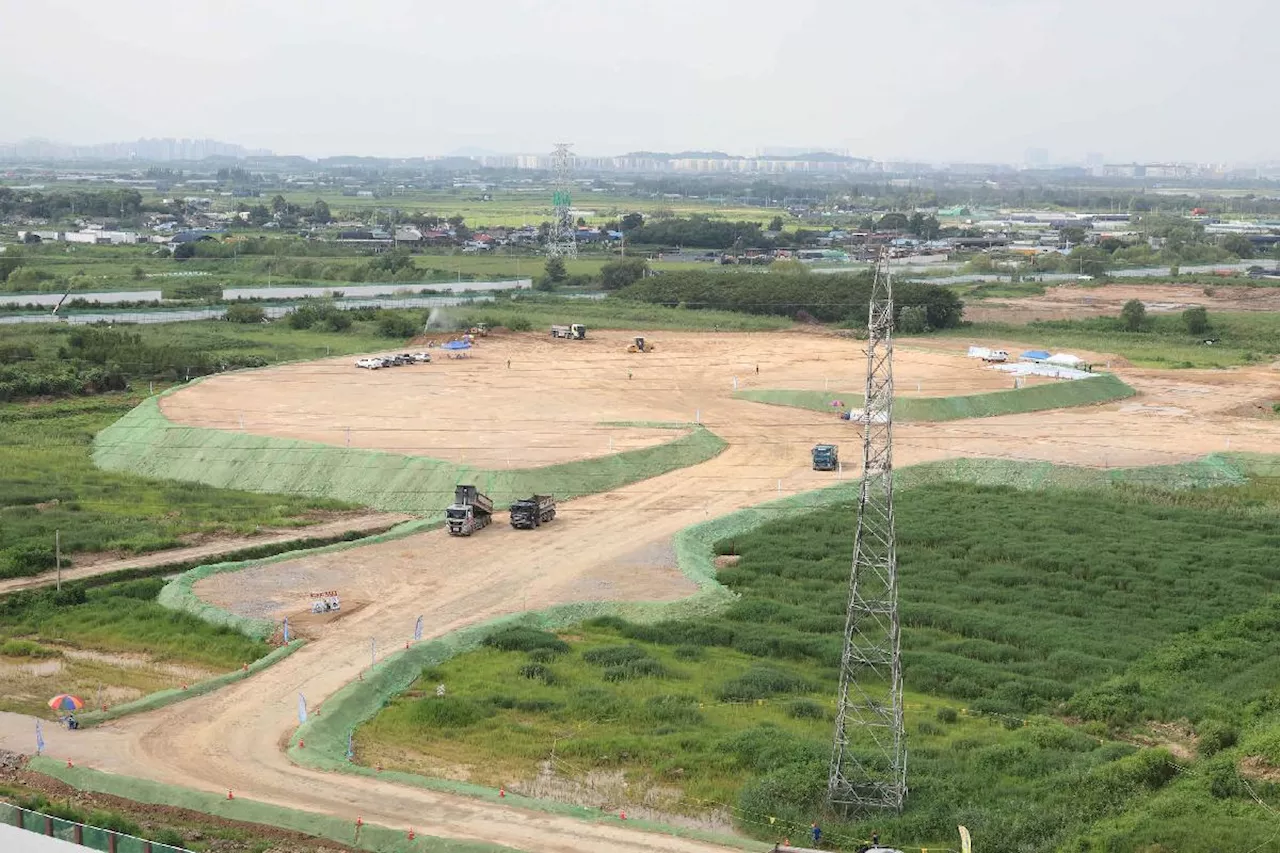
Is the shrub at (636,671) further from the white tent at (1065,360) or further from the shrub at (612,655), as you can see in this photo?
the white tent at (1065,360)

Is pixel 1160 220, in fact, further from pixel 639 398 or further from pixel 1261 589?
pixel 1261 589

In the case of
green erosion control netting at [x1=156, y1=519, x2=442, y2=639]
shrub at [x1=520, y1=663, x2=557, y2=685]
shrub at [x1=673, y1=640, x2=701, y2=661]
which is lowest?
green erosion control netting at [x1=156, y1=519, x2=442, y2=639]

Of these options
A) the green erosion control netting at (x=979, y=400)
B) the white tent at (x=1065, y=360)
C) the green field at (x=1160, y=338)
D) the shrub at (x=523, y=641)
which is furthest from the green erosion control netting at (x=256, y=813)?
the green field at (x=1160, y=338)

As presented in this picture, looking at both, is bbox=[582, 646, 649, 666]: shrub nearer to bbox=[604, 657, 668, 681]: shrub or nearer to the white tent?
bbox=[604, 657, 668, 681]: shrub

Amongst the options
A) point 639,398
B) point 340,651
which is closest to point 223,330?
point 639,398

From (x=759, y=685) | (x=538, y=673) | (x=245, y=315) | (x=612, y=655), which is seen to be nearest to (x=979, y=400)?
(x=612, y=655)

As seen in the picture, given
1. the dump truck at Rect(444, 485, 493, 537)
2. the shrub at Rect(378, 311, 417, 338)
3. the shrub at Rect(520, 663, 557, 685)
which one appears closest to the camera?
the shrub at Rect(520, 663, 557, 685)

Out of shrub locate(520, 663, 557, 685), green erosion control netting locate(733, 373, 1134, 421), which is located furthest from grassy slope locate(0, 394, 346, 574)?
green erosion control netting locate(733, 373, 1134, 421)
